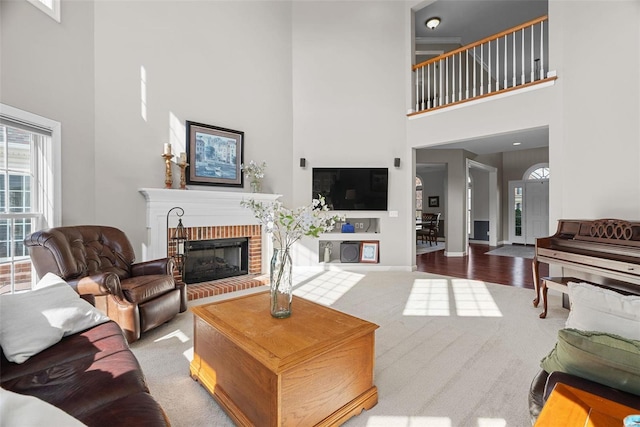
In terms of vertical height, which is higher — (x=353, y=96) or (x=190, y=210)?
(x=353, y=96)

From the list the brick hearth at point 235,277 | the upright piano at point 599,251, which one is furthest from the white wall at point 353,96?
the upright piano at point 599,251

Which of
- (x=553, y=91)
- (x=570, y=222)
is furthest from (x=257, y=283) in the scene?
(x=553, y=91)

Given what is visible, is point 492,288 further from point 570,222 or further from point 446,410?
point 446,410

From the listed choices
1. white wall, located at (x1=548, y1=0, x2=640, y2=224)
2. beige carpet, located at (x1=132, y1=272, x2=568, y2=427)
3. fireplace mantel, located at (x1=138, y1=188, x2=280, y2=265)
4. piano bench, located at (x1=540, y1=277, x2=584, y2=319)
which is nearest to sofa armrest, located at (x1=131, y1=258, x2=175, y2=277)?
beige carpet, located at (x1=132, y1=272, x2=568, y2=427)

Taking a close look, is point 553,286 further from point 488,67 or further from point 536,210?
point 536,210

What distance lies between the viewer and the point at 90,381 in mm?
1296

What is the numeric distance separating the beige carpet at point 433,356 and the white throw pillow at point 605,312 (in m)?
0.73

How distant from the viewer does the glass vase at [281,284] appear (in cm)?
191

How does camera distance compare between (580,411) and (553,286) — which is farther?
(553,286)

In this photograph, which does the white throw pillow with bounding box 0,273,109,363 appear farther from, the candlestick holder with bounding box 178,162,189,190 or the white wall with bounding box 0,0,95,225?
the candlestick holder with bounding box 178,162,189,190

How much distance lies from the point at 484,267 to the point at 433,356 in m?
4.29

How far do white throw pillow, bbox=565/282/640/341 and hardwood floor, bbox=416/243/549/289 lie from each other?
3.72 metres

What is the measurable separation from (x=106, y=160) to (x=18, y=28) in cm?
137

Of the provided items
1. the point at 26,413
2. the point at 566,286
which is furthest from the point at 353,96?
the point at 26,413
